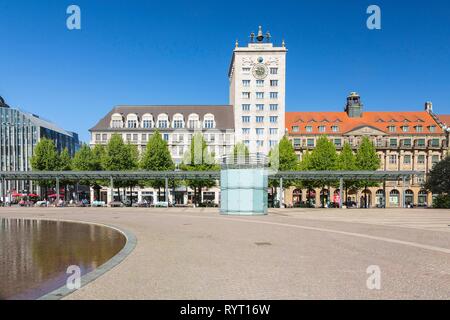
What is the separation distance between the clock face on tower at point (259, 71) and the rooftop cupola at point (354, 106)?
71.3ft

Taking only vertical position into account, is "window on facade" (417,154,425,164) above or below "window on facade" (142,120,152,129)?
below

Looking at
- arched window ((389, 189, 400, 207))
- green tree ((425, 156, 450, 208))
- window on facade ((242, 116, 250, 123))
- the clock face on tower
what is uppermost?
the clock face on tower

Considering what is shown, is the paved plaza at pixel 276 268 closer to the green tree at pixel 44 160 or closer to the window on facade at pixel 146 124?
the green tree at pixel 44 160

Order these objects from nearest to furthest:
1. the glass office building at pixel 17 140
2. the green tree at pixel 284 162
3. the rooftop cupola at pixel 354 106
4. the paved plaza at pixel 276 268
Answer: the paved plaza at pixel 276 268
the green tree at pixel 284 162
the rooftop cupola at pixel 354 106
the glass office building at pixel 17 140

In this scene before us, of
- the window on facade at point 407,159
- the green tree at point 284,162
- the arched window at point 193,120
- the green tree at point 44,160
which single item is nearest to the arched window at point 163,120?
the arched window at point 193,120

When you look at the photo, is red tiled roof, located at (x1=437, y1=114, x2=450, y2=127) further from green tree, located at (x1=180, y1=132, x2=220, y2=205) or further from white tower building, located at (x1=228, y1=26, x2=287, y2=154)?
green tree, located at (x1=180, y1=132, x2=220, y2=205)

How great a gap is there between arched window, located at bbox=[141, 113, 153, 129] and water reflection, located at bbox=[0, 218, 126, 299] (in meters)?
57.4

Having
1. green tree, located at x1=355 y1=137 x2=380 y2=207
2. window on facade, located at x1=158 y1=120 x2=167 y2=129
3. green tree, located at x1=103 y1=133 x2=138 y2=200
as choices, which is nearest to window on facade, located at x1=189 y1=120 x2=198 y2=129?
window on facade, located at x1=158 y1=120 x2=167 y2=129

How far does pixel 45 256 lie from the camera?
12430mm

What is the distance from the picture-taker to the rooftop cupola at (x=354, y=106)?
8131 centimetres

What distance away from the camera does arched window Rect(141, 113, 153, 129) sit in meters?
76.0
